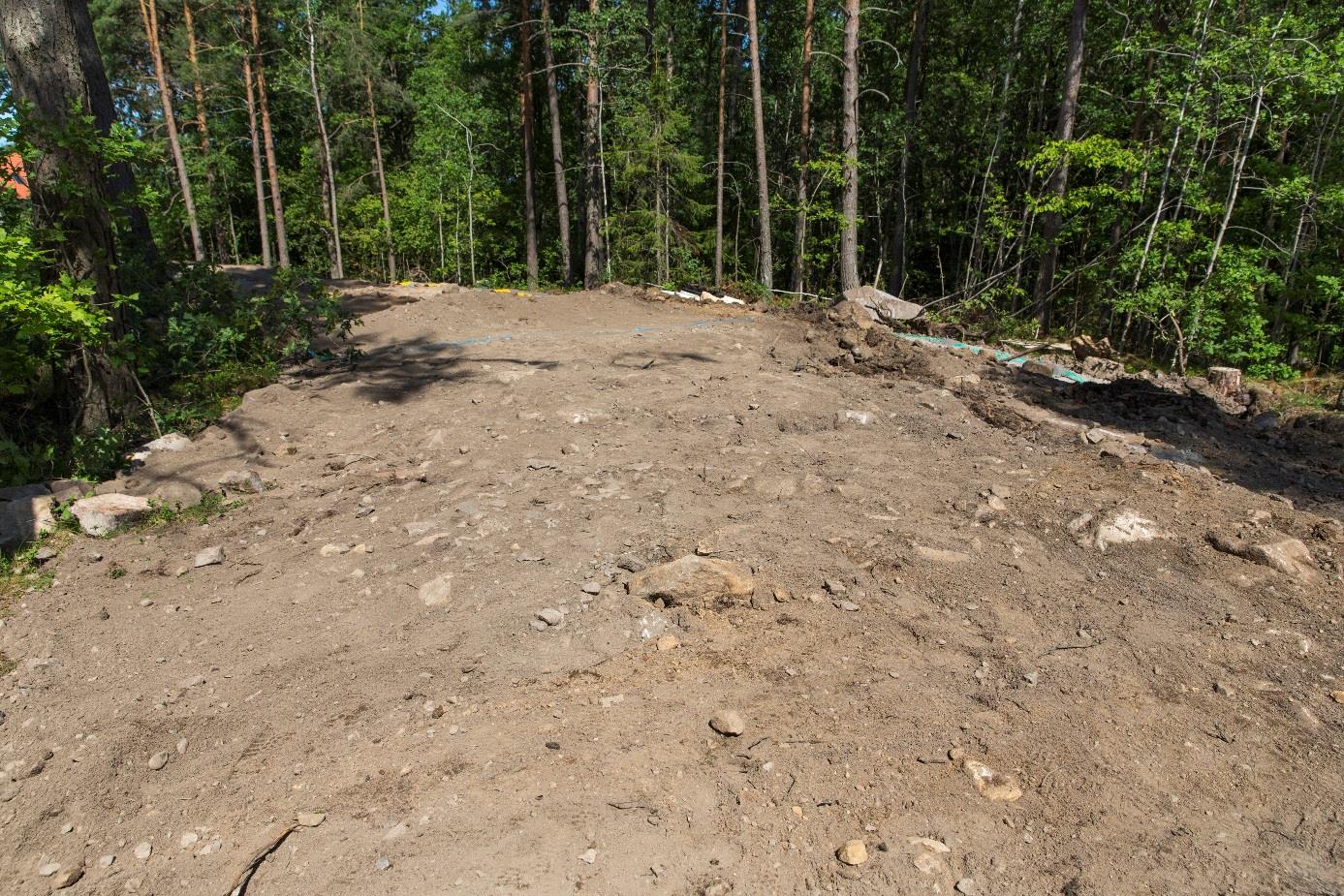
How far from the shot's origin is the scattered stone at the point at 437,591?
357 cm

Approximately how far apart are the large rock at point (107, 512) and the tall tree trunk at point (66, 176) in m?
1.26

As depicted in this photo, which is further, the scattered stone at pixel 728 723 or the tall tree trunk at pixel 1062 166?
the tall tree trunk at pixel 1062 166

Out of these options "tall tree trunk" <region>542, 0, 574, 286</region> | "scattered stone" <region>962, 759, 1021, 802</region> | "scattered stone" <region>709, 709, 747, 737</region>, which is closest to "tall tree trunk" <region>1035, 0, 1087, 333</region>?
"tall tree trunk" <region>542, 0, 574, 286</region>

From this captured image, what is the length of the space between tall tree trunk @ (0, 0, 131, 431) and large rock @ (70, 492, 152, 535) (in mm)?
1259

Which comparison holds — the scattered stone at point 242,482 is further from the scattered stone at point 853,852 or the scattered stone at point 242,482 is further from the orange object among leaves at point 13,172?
the scattered stone at point 853,852

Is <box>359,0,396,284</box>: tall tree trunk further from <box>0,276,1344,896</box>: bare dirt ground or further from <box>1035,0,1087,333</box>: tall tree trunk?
<box>0,276,1344,896</box>: bare dirt ground

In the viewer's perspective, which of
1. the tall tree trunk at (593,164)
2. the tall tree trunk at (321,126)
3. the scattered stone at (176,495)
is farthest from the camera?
the tall tree trunk at (321,126)

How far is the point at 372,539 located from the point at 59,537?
1781mm

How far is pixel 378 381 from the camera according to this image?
693 centimetres

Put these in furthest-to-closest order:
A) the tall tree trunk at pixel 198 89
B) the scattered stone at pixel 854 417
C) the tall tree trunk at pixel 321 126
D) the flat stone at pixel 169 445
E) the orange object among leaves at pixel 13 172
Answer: the tall tree trunk at pixel 198 89, the tall tree trunk at pixel 321 126, the scattered stone at pixel 854 417, the flat stone at pixel 169 445, the orange object among leaves at pixel 13 172

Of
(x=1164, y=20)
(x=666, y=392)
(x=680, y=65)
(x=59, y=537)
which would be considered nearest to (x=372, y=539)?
(x=59, y=537)

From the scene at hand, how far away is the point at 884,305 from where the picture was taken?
10.8 metres

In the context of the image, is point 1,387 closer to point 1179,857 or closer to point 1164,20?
point 1179,857

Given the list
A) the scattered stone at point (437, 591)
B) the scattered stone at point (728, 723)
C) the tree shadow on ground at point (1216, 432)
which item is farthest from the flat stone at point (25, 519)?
the tree shadow on ground at point (1216, 432)
